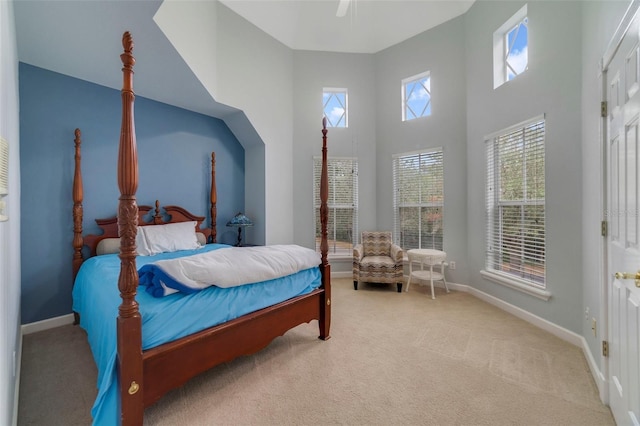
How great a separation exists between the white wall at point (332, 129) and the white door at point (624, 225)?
336 centimetres

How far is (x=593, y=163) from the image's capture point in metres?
2.13

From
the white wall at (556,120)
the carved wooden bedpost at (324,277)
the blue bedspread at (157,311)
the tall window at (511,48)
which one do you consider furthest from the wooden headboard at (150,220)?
the tall window at (511,48)

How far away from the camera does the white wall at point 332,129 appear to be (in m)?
4.84

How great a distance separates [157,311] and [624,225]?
2531 mm

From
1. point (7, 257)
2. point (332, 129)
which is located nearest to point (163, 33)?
point (7, 257)

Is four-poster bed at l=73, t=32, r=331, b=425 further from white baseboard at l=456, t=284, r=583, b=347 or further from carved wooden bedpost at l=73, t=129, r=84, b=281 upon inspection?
white baseboard at l=456, t=284, r=583, b=347

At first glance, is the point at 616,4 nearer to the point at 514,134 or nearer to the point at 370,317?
the point at 514,134

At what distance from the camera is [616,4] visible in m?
1.63

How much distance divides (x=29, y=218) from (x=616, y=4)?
505cm

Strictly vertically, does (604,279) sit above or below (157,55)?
below

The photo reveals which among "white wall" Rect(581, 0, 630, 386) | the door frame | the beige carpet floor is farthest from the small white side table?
the door frame

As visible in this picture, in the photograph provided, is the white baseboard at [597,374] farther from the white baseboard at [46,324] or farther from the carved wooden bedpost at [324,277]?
the white baseboard at [46,324]

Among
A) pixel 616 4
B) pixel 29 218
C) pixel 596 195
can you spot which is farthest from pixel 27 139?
pixel 596 195

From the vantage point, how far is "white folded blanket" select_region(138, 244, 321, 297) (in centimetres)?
163
